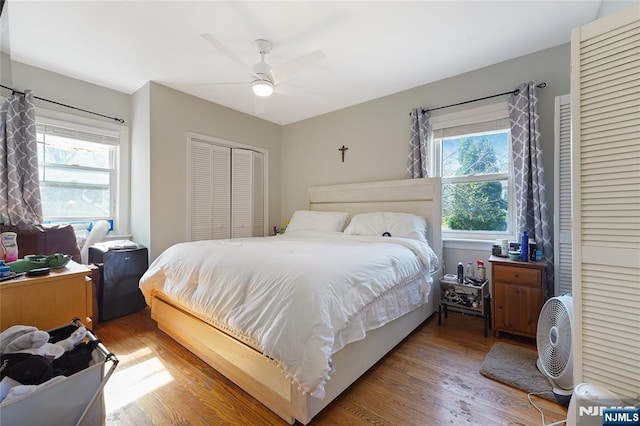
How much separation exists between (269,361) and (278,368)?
7cm

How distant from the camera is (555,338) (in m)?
1.65

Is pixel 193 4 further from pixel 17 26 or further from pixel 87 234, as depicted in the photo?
pixel 87 234

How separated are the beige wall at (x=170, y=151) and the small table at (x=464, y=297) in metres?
3.12

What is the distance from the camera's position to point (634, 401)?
1.01 m

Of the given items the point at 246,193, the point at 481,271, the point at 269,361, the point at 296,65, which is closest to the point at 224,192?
the point at 246,193

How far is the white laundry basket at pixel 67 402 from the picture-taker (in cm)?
92

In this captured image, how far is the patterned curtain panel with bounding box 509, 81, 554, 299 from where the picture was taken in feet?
7.82

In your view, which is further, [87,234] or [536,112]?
[87,234]

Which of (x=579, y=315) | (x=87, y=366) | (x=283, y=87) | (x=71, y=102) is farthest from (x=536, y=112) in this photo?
(x=71, y=102)

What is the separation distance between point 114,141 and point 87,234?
1.18 metres

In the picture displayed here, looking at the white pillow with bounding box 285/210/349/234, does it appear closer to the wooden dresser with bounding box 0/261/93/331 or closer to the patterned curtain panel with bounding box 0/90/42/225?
the wooden dresser with bounding box 0/261/93/331

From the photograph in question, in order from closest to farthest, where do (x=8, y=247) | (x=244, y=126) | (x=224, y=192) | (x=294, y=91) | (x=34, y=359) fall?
(x=34, y=359)
(x=8, y=247)
(x=294, y=91)
(x=224, y=192)
(x=244, y=126)

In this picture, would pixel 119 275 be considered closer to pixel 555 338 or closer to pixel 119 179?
pixel 119 179

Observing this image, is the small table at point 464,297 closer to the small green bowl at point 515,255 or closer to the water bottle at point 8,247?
the small green bowl at point 515,255
